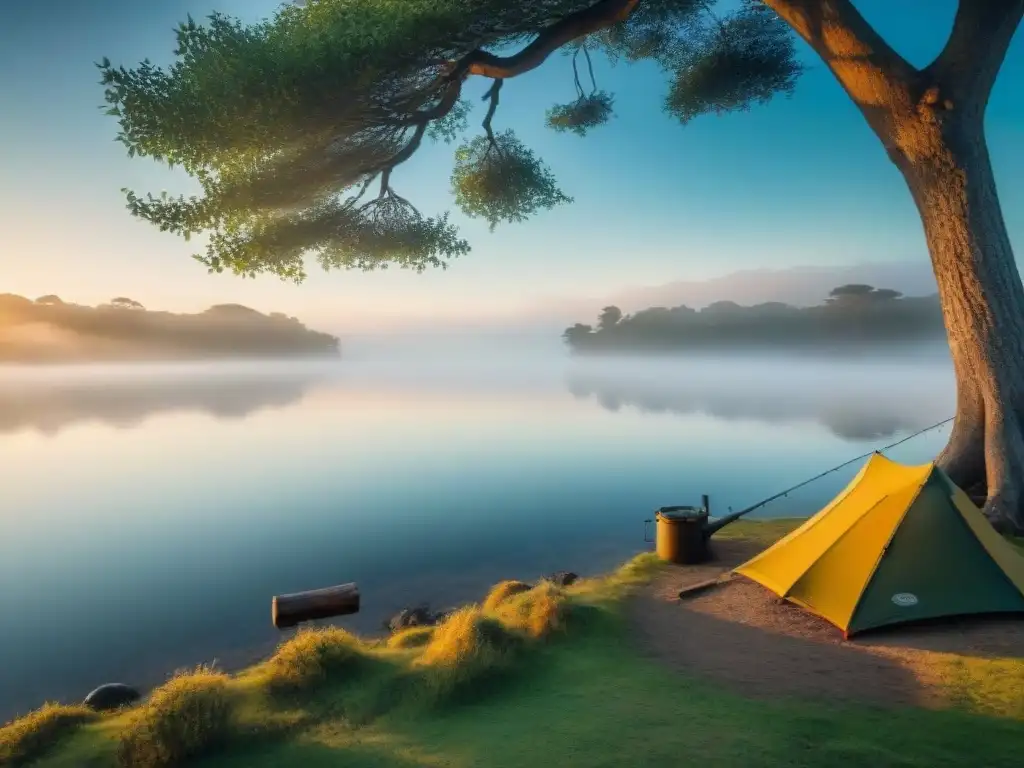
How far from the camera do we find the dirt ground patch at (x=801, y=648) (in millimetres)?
6457

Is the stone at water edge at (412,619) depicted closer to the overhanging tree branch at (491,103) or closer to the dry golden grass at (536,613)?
the dry golden grass at (536,613)

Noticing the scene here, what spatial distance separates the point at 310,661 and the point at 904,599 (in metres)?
7.29

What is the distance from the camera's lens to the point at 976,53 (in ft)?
35.9

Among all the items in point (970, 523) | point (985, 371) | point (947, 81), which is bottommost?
point (970, 523)

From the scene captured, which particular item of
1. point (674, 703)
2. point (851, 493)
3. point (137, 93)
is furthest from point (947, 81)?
point (137, 93)

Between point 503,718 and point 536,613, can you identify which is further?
point 536,613

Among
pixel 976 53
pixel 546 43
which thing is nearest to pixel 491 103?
pixel 546 43

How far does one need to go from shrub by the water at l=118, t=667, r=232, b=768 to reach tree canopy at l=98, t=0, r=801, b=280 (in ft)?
30.1

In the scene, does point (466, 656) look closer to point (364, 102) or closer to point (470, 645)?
point (470, 645)

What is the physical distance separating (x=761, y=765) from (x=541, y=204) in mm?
15695

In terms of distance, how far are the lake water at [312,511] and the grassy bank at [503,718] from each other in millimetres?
6331

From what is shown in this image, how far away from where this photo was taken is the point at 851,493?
9273 millimetres

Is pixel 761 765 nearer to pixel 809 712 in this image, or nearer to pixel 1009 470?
pixel 809 712

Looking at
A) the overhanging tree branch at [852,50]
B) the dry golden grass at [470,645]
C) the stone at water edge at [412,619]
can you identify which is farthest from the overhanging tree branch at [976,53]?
the stone at water edge at [412,619]
